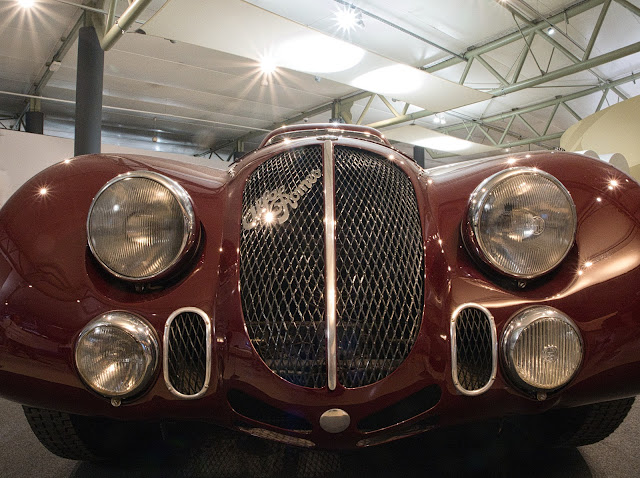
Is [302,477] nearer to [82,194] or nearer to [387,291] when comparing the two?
[387,291]

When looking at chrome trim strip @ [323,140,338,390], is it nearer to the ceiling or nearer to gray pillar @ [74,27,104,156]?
the ceiling

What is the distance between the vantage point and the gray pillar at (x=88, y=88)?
5.57m

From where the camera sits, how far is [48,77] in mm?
7973

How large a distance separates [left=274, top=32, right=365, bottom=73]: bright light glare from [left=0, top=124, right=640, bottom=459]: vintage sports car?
406 cm

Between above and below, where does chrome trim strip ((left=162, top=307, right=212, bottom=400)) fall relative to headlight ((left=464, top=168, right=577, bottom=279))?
below

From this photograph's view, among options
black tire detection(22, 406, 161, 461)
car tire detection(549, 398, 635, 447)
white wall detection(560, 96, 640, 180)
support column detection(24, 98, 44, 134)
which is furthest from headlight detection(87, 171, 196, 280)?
support column detection(24, 98, 44, 134)

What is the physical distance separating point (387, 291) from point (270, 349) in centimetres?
31

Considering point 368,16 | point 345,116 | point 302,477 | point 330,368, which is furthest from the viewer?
point 345,116

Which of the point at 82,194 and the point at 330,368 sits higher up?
the point at 82,194

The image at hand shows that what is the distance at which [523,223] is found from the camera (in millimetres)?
1072

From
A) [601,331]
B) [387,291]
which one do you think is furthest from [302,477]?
[601,331]

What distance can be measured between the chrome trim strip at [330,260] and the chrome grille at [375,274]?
0.07 ft

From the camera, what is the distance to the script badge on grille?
1.18m

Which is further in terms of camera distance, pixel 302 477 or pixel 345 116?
pixel 345 116
